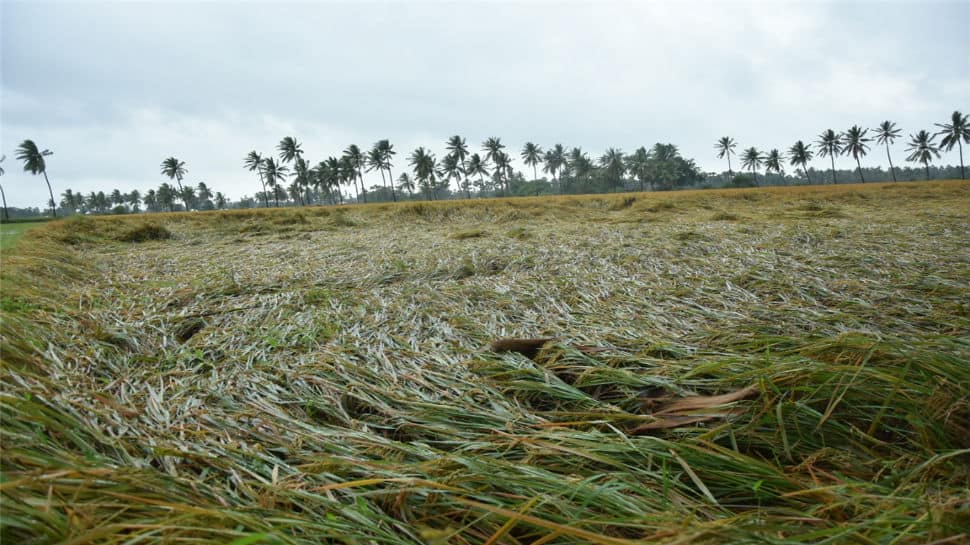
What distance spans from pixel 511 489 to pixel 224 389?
1.32m

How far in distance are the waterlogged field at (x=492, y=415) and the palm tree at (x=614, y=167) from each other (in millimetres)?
81304

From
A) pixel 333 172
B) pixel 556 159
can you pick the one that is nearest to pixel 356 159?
pixel 333 172

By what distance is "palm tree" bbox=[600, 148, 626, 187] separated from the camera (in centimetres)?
7769

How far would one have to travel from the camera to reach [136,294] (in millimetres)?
3014

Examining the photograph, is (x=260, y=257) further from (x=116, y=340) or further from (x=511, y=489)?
(x=511, y=489)

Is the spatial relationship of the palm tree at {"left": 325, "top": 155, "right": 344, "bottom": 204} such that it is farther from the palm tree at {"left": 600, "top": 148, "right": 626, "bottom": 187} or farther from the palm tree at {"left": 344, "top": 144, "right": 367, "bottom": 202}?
the palm tree at {"left": 600, "top": 148, "right": 626, "bottom": 187}

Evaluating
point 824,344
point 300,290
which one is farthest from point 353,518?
point 300,290

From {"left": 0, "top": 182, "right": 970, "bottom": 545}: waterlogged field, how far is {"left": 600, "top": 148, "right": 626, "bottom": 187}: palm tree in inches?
3201

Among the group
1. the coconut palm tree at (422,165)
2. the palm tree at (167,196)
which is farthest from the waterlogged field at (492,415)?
the palm tree at (167,196)

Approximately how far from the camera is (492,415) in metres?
1.41

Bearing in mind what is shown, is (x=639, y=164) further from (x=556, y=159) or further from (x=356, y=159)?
(x=356, y=159)

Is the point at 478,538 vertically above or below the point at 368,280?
below

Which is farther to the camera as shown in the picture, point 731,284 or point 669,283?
point 669,283

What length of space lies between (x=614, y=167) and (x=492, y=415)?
275 feet
